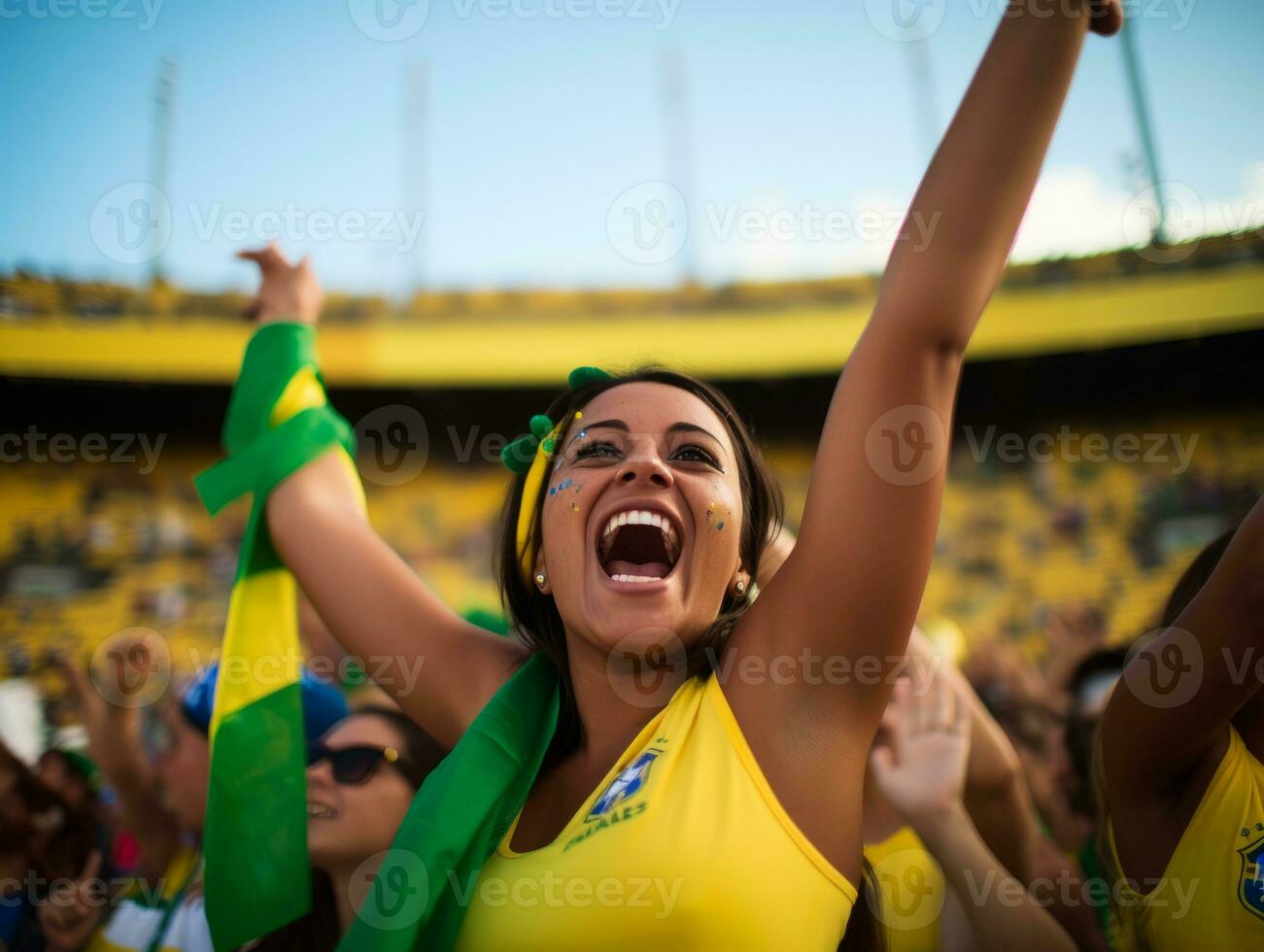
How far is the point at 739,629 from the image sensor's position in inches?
57.9

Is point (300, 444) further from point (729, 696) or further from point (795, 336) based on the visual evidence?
point (795, 336)

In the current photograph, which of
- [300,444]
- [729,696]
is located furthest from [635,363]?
[729,696]

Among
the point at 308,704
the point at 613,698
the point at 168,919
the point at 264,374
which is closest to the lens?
the point at 613,698

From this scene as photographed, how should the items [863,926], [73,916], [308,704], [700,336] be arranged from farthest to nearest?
[700,336], [73,916], [308,704], [863,926]

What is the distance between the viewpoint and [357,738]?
262 cm

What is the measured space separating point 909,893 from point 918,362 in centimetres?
171

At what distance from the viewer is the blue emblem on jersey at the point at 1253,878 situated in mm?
1528

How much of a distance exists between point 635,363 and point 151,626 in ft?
30.5

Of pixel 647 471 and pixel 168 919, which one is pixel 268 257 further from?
pixel 168 919

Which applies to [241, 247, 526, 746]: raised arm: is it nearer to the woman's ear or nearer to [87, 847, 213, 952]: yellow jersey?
the woman's ear

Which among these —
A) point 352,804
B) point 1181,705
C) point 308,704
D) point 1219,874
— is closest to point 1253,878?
point 1219,874

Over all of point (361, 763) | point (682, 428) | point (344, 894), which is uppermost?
point (682, 428)

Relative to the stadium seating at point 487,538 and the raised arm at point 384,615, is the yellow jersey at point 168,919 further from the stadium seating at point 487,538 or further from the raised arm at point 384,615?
the stadium seating at point 487,538

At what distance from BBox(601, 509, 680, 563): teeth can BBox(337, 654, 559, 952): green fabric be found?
33 cm
